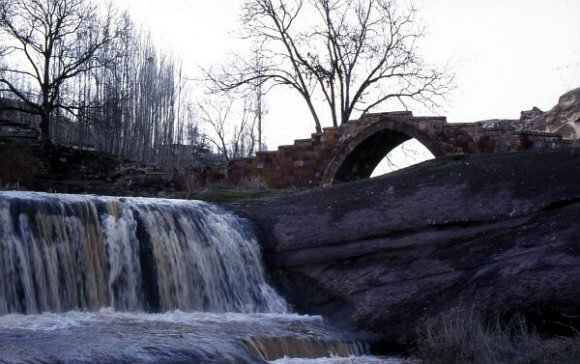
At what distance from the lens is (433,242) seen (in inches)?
462

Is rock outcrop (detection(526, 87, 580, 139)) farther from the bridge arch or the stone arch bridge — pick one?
the bridge arch

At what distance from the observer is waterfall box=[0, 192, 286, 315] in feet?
32.1

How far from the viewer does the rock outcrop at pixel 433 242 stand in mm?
9930

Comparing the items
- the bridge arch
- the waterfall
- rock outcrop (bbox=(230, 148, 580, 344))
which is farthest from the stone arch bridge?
the waterfall

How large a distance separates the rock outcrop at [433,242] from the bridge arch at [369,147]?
7.12m

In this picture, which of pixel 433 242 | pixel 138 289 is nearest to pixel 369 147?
pixel 433 242

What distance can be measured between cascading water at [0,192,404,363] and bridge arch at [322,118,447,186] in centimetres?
955

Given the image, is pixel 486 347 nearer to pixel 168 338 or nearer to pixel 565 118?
pixel 168 338

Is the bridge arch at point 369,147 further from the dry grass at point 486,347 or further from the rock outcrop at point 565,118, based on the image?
the dry grass at point 486,347

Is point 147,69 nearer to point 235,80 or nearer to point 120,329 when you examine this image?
point 235,80

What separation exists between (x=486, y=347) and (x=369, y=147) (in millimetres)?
15843

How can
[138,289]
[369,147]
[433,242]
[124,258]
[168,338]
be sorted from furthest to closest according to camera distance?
[369,147]
[433,242]
[124,258]
[138,289]
[168,338]

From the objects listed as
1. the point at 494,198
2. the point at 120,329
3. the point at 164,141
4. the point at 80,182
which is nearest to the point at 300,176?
the point at 80,182

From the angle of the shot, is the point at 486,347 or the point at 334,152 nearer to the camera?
the point at 486,347
